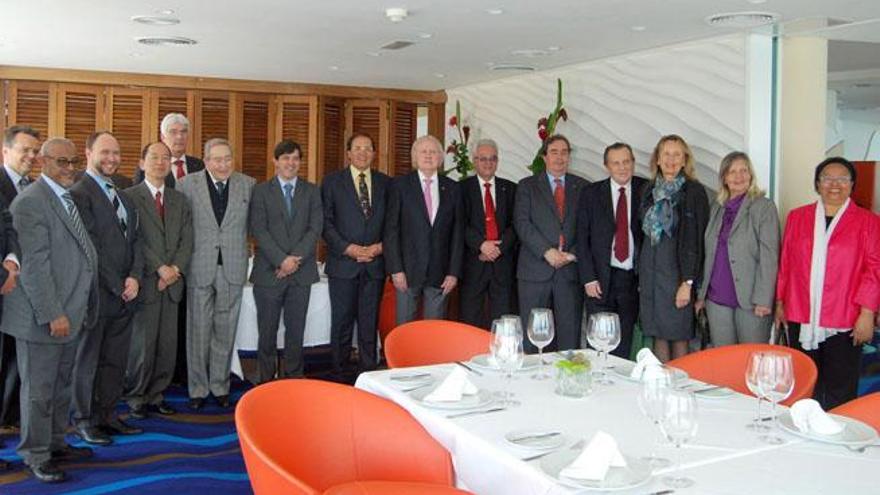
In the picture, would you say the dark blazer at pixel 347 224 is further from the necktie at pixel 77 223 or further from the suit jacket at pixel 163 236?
the necktie at pixel 77 223

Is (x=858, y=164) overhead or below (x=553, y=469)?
overhead

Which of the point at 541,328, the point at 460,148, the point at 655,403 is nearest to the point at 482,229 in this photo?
the point at 541,328

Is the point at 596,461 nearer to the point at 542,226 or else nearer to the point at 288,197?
the point at 542,226

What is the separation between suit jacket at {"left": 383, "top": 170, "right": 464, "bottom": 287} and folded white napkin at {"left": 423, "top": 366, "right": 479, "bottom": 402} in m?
2.88

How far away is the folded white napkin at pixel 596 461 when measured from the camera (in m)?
1.76

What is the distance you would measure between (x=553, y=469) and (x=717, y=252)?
3.15 metres

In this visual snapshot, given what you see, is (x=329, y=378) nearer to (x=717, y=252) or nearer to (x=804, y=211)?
(x=717, y=252)

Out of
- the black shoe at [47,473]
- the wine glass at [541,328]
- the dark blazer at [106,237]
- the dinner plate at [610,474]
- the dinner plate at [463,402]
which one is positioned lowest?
the black shoe at [47,473]

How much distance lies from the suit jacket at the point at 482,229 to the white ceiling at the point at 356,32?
3.77ft

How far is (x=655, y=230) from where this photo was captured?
187 inches

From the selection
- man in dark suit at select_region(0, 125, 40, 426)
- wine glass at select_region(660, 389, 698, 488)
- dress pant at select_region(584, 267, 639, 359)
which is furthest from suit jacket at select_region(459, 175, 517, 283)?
wine glass at select_region(660, 389, 698, 488)

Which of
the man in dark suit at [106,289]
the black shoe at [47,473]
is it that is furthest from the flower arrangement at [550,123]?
the black shoe at [47,473]

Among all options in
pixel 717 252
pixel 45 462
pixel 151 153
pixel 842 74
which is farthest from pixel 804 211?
pixel 842 74

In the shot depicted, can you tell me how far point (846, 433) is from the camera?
2.11m
